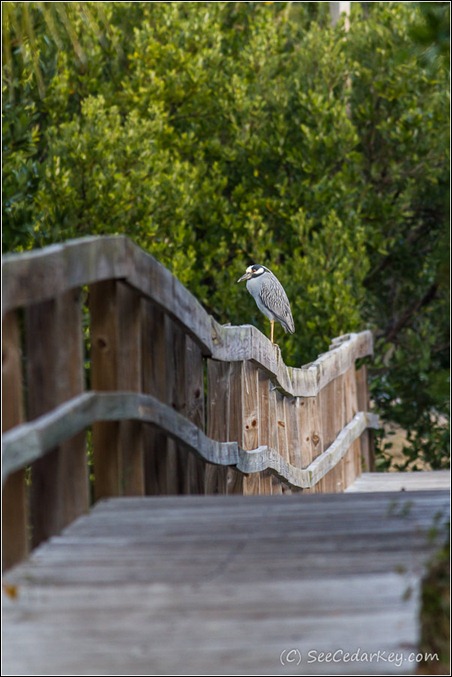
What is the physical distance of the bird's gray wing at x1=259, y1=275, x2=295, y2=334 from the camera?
10.6m

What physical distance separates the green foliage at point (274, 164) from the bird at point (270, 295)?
1.12 metres

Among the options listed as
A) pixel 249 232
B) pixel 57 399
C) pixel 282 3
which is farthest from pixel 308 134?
pixel 57 399

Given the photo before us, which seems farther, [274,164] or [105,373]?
[274,164]

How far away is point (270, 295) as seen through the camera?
10.6m

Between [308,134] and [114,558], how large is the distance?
9.63m

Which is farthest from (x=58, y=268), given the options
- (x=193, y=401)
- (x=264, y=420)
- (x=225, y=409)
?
(x=264, y=420)

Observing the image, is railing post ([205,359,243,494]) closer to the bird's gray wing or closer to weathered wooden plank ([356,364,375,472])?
the bird's gray wing

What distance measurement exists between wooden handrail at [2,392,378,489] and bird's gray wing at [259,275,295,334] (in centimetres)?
261

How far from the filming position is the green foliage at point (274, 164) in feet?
39.4

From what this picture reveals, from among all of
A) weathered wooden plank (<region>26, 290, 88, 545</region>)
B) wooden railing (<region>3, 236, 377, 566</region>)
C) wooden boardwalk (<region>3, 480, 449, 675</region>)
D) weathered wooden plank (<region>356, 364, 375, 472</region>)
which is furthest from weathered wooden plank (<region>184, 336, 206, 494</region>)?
weathered wooden plank (<region>356, 364, 375, 472</region>)

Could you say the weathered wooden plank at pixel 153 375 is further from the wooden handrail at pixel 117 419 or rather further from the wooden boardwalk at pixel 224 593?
the wooden boardwalk at pixel 224 593

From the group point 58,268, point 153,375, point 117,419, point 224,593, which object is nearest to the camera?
point 224,593

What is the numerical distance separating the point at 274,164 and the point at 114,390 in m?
9.11

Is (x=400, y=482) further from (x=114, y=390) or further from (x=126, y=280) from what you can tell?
(x=126, y=280)
